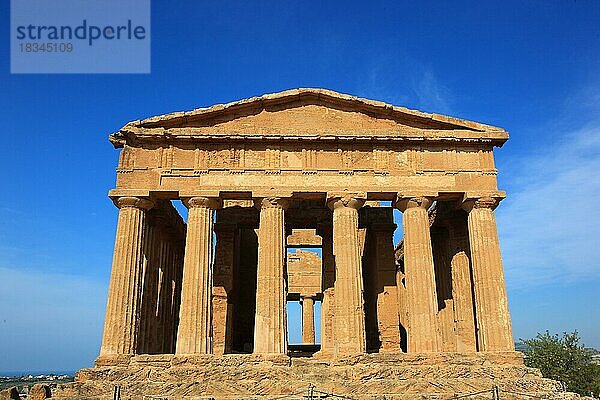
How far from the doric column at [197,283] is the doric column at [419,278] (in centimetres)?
761

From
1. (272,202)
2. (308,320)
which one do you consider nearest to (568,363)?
(308,320)

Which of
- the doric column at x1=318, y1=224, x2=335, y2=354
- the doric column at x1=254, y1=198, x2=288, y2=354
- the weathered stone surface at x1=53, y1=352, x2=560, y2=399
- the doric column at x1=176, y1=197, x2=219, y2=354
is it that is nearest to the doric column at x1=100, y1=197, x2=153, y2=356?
the weathered stone surface at x1=53, y1=352, x2=560, y2=399

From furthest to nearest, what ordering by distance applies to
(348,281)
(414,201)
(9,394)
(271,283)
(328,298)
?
(328,298) < (414,201) < (348,281) < (271,283) < (9,394)

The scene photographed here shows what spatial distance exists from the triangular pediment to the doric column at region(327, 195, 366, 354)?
10.2 ft

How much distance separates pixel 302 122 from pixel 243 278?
985 centimetres

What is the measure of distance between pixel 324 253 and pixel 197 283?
7.26 metres

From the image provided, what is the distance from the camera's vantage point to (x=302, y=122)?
73.5ft

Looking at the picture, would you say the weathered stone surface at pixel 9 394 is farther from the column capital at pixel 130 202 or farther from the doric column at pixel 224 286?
the doric column at pixel 224 286

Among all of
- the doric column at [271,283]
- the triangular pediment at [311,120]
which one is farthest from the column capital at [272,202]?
the triangular pediment at [311,120]

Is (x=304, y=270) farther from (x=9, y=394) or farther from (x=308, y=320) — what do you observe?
(x=9, y=394)

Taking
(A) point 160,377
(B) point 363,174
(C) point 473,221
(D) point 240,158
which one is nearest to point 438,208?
(C) point 473,221

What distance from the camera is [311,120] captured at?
885 inches

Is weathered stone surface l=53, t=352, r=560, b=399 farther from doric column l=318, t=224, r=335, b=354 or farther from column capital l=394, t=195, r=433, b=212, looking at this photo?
column capital l=394, t=195, r=433, b=212

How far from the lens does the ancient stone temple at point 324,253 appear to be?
59.9ft
